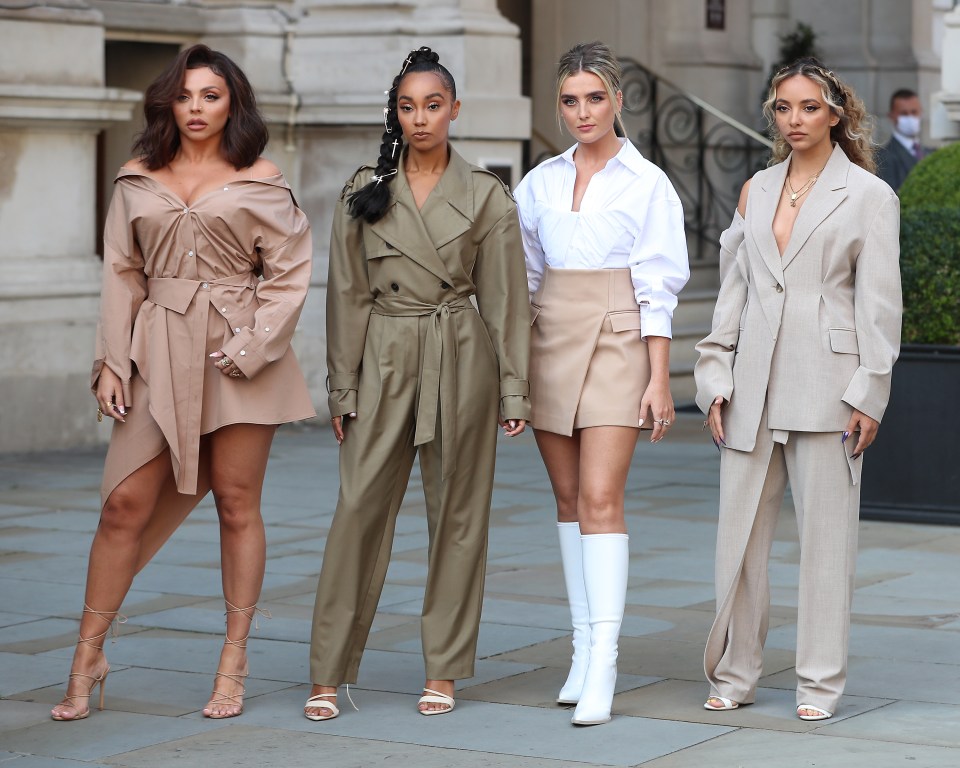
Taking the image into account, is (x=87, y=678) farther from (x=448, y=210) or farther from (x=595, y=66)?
(x=595, y=66)

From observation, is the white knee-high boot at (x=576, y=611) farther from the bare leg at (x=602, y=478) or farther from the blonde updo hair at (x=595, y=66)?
the blonde updo hair at (x=595, y=66)

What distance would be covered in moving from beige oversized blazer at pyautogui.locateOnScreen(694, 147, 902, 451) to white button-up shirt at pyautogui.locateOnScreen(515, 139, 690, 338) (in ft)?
0.83

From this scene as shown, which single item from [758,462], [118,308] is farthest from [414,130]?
[758,462]

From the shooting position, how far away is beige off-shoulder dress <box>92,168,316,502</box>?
18.5 feet

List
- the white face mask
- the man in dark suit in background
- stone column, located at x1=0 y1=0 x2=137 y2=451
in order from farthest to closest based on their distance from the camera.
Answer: the white face mask < the man in dark suit in background < stone column, located at x1=0 y1=0 x2=137 y2=451

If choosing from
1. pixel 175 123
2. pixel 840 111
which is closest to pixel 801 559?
pixel 840 111

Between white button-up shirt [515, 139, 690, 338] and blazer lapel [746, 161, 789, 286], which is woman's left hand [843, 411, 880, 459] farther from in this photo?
white button-up shirt [515, 139, 690, 338]

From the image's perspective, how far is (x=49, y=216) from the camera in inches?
466

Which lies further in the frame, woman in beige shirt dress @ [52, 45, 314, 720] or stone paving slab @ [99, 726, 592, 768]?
woman in beige shirt dress @ [52, 45, 314, 720]

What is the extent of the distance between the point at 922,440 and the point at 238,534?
4480mm

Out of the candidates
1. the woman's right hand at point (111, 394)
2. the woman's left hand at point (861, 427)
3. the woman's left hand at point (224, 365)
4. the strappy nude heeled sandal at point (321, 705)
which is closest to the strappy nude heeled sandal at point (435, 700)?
the strappy nude heeled sandal at point (321, 705)

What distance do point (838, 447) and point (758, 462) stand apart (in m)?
0.25

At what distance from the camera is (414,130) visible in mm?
5617

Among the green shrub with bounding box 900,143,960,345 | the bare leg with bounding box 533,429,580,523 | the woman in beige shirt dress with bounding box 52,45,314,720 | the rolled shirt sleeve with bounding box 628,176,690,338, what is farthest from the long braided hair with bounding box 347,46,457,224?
the green shrub with bounding box 900,143,960,345
